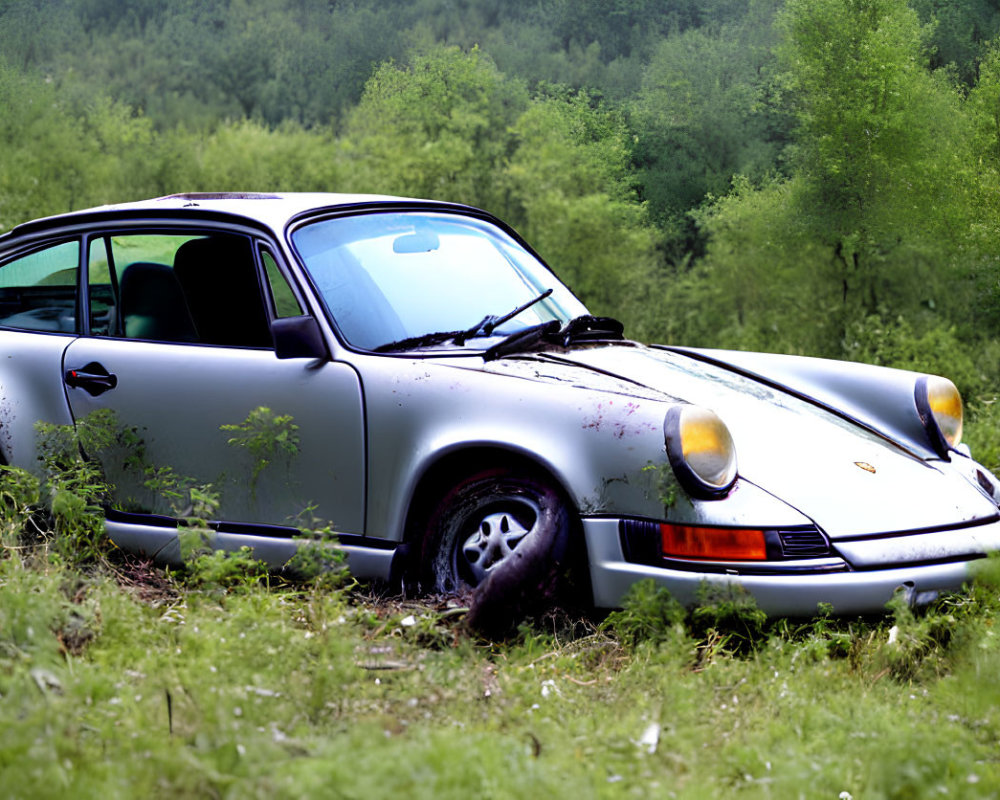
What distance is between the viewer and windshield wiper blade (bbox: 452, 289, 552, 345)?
4469 millimetres

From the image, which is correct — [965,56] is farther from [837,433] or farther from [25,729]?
[25,729]

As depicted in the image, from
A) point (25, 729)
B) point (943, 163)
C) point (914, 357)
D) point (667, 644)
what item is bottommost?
point (914, 357)

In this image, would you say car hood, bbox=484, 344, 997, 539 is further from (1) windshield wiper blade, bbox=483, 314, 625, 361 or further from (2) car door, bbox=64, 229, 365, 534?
(2) car door, bbox=64, 229, 365, 534

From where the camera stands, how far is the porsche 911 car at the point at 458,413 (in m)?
3.72

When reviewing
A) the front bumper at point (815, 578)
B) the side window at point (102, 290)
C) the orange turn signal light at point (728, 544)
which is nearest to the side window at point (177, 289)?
the side window at point (102, 290)

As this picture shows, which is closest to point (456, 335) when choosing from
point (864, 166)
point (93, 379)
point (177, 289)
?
point (177, 289)

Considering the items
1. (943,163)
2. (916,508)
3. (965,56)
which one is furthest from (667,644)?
(965,56)

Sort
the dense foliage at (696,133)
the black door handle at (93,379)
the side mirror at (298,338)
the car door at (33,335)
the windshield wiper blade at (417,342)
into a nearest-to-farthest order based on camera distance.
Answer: the side mirror at (298,338) < the windshield wiper blade at (417,342) < the black door handle at (93,379) < the car door at (33,335) < the dense foliage at (696,133)

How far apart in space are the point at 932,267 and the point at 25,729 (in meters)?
7.78

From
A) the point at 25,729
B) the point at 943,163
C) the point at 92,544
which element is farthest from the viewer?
the point at 943,163

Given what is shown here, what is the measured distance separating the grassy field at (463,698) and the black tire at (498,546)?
0.40ft

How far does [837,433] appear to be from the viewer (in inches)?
169

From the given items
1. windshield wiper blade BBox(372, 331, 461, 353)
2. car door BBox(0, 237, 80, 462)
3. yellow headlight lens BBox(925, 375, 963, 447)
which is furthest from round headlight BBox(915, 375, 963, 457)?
car door BBox(0, 237, 80, 462)

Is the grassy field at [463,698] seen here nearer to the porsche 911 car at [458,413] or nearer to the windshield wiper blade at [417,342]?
the porsche 911 car at [458,413]
